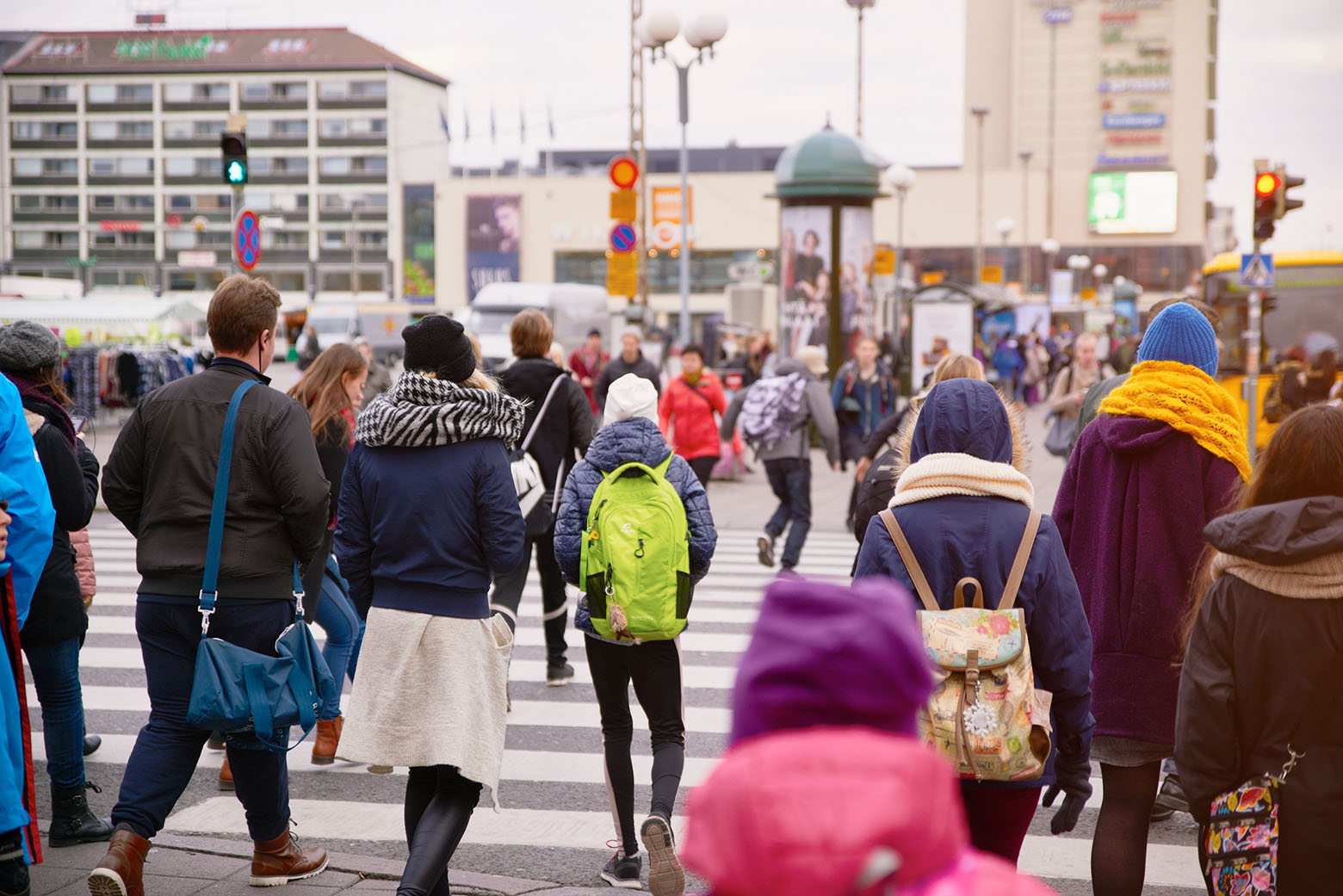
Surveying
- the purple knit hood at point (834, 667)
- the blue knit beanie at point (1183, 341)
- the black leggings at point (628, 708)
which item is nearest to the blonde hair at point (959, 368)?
the blue knit beanie at point (1183, 341)

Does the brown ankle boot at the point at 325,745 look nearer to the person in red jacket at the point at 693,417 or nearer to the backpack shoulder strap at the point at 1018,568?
the backpack shoulder strap at the point at 1018,568

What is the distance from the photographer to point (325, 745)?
21.2 ft

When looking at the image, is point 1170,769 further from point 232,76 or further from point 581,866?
point 232,76

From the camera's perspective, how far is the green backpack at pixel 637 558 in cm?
473

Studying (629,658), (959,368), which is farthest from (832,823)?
(959,368)

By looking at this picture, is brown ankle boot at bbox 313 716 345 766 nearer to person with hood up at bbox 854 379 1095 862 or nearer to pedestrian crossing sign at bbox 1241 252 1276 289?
person with hood up at bbox 854 379 1095 862

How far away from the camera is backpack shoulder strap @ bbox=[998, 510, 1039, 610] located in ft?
11.0

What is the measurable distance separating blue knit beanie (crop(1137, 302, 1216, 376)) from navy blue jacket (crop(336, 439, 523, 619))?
2152mm

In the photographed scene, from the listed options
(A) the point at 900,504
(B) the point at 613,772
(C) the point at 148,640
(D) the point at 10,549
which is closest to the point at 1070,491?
(A) the point at 900,504

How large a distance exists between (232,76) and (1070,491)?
110317 mm

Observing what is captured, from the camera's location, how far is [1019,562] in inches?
132

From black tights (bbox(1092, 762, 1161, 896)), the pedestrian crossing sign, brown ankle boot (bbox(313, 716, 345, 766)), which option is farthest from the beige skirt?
the pedestrian crossing sign

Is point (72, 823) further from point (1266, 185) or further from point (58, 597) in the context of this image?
point (1266, 185)

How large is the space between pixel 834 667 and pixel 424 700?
2.83 m
